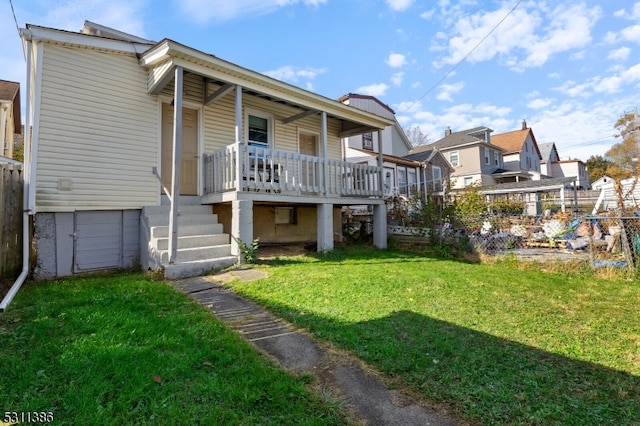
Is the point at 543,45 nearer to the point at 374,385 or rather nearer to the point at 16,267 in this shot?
the point at 374,385

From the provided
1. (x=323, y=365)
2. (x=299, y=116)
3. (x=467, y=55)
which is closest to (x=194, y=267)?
(x=323, y=365)

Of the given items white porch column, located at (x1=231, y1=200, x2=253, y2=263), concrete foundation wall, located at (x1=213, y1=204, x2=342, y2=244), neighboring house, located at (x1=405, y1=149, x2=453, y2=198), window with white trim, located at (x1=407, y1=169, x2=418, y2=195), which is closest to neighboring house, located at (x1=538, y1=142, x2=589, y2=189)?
neighboring house, located at (x1=405, y1=149, x2=453, y2=198)

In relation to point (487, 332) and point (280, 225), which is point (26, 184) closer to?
point (280, 225)

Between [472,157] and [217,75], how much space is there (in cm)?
2641

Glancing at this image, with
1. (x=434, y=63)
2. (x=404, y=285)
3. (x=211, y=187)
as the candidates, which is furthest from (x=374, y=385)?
(x=434, y=63)

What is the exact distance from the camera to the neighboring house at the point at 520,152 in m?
32.5

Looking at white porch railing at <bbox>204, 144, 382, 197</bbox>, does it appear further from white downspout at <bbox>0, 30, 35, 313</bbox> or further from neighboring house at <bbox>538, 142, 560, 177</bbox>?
neighboring house at <bbox>538, 142, 560, 177</bbox>

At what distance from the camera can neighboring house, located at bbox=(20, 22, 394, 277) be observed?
19.2ft

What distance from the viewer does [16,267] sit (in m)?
5.74

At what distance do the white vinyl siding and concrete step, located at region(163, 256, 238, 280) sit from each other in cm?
220

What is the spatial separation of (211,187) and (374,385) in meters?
6.08

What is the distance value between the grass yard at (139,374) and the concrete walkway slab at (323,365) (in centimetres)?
16

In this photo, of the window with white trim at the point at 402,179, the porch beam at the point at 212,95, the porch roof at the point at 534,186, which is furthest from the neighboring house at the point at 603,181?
Answer: the porch beam at the point at 212,95

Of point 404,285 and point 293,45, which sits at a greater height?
point 293,45
